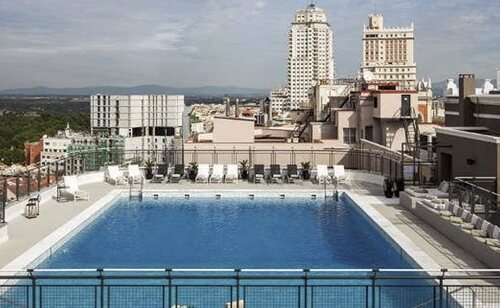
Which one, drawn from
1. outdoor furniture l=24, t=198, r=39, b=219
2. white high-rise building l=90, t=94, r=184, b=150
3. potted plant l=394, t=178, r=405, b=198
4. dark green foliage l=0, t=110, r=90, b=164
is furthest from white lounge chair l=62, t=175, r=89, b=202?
dark green foliage l=0, t=110, r=90, b=164

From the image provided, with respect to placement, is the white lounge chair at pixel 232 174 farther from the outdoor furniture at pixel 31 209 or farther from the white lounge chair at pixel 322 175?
the outdoor furniture at pixel 31 209

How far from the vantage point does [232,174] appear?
2234 centimetres

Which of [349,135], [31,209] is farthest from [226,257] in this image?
[349,135]

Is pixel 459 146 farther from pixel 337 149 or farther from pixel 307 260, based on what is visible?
pixel 337 149

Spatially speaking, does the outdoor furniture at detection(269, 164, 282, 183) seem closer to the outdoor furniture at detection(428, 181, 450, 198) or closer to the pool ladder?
the pool ladder

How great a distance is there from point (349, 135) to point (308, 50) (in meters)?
141

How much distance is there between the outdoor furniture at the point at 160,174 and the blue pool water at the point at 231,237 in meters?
2.17

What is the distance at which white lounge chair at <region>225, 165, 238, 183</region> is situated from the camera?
2231 centimetres

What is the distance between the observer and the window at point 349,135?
29031 millimetres

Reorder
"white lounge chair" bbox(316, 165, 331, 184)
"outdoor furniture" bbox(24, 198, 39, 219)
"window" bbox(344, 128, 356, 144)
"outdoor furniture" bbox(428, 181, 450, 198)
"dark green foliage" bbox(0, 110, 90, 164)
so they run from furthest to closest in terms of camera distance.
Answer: "dark green foliage" bbox(0, 110, 90, 164), "window" bbox(344, 128, 356, 144), "white lounge chair" bbox(316, 165, 331, 184), "outdoor furniture" bbox(428, 181, 450, 198), "outdoor furniture" bbox(24, 198, 39, 219)

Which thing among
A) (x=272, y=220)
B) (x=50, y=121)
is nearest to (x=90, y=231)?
(x=272, y=220)

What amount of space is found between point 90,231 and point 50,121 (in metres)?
111

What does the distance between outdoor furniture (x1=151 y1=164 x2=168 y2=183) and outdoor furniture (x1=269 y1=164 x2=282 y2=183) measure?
12.0 ft

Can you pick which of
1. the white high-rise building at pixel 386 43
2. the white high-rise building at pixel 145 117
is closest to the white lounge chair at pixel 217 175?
the white high-rise building at pixel 145 117
